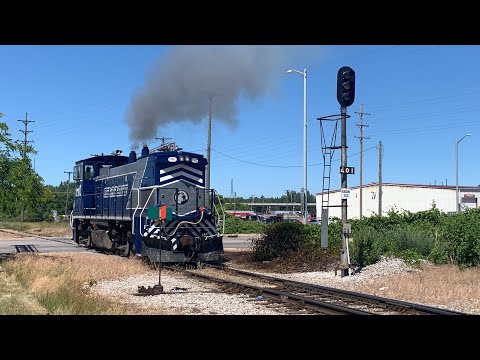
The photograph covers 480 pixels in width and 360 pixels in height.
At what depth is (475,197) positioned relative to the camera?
219ft

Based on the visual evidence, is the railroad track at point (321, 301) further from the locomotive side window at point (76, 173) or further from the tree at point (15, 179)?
the locomotive side window at point (76, 173)

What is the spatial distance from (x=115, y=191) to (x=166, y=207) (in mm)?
5987

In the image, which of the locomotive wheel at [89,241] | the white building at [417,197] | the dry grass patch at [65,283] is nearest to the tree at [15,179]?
the dry grass patch at [65,283]

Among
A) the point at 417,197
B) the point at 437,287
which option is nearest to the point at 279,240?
the point at 437,287

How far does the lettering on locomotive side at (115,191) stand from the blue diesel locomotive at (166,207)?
42 mm

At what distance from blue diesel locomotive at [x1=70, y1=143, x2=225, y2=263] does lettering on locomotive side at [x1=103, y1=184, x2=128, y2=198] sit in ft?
0.14

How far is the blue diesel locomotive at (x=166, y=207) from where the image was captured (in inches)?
690

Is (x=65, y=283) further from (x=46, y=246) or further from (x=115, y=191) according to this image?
(x=46, y=246)

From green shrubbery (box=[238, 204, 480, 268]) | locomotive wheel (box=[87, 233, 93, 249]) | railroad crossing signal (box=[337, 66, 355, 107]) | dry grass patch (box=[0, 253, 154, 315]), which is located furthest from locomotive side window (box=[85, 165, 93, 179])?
railroad crossing signal (box=[337, 66, 355, 107])

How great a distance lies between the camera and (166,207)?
Answer: 16.6m
